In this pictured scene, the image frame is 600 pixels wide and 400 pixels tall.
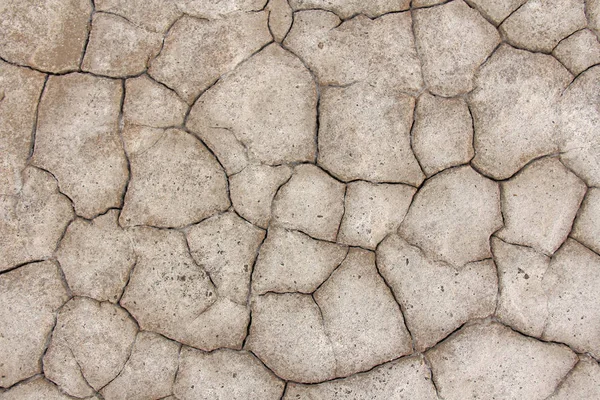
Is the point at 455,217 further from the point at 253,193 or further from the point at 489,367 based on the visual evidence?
the point at 253,193

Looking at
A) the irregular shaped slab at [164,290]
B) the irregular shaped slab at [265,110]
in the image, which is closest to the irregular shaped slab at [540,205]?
the irregular shaped slab at [265,110]

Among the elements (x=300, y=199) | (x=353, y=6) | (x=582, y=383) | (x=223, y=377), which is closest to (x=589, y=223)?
(x=582, y=383)


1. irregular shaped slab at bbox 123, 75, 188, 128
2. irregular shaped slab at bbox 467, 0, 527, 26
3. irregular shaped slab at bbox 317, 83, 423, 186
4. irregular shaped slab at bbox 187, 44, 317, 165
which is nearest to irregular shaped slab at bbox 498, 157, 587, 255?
irregular shaped slab at bbox 317, 83, 423, 186

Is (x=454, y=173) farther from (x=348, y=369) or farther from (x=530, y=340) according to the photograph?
(x=348, y=369)

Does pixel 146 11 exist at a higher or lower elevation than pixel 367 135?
higher

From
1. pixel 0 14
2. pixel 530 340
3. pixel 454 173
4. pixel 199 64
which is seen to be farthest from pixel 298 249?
pixel 0 14

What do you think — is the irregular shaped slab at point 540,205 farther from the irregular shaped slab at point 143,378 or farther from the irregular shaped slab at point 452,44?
the irregular shaped slab at point 143,378
